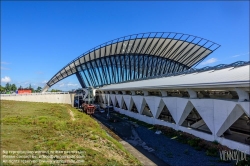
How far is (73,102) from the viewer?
58.6 metres

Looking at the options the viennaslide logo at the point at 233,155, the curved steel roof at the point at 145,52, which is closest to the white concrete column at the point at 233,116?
the viennaslide logo at the point at 233,155

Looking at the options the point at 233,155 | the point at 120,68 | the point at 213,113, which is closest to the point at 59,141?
the point at 233,155

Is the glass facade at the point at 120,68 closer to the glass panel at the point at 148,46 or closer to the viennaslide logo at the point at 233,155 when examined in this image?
the glass panel at the point at 148,46

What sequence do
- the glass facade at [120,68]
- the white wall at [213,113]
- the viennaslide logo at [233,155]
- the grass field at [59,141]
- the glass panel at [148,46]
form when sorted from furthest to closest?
the glass facade at [120,68]
the glass panel at [148,46]
the white wall at [213,113]
the viennaslide logo at [233,155]
the grass field at [59,141]

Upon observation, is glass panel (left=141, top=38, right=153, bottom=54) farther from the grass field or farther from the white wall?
the grass field

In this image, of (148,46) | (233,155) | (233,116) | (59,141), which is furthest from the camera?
(148,46)

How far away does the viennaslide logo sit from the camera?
535 inches

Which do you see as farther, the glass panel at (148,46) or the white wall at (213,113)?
the glass panel at (148,46)

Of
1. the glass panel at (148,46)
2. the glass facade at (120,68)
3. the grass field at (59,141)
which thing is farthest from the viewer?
the glass facade at (120,68)

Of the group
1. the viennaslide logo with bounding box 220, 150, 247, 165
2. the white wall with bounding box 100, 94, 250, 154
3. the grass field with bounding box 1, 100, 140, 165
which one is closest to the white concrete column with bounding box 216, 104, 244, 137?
the white wall with bounding box 100, 94, 250, 154

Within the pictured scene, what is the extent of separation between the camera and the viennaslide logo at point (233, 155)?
13600mm

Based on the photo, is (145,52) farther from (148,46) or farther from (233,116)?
(233,116)

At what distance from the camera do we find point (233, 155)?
14227 mm

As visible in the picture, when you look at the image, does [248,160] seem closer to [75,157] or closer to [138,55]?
[75,157]
